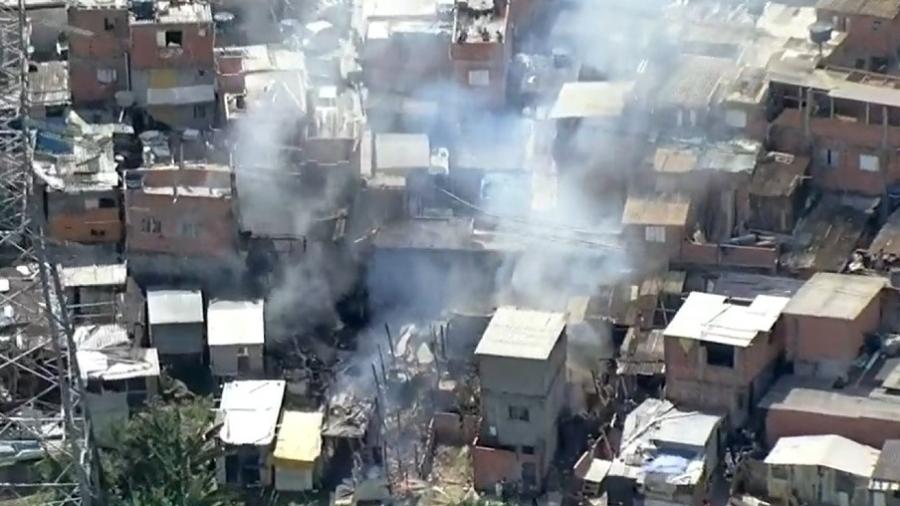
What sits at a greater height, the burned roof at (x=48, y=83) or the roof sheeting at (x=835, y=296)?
the burned roof at (x=48, y=83)

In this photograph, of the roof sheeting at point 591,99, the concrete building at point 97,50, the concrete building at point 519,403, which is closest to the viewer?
the concrete building at point 519,403

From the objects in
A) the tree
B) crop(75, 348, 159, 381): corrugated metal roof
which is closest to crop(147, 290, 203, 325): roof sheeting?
crop(75, 348, 159, 381): corrugated metal roof

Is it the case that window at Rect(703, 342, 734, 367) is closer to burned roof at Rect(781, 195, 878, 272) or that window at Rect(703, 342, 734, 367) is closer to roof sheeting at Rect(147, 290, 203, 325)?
burned roof at Rect(781, 195, 878, 272)

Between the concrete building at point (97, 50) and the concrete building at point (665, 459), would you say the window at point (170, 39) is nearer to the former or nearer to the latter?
the concrete building at point (97, 50)

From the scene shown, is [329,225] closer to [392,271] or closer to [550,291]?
[392,271]

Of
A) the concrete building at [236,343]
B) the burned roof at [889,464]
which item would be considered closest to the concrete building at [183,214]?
the concrete building at [236,343]

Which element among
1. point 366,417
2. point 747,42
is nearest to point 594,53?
point 747,42
